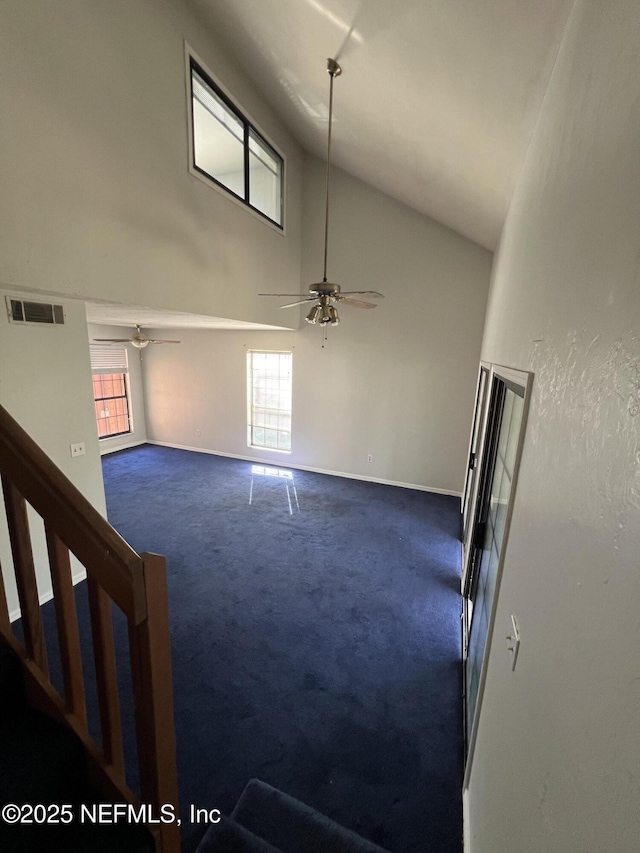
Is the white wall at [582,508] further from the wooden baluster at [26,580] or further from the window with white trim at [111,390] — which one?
the window with white trim at [111,390]

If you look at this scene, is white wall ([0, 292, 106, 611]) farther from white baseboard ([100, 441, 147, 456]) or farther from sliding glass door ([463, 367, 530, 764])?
white baseboard ([100, 441, 147, 456])

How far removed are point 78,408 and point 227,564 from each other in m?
1.99

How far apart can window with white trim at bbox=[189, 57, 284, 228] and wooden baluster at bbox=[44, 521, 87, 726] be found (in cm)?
353

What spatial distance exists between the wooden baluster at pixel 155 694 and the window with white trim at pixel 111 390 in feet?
22.4

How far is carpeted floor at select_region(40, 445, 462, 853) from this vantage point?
182 centimetres

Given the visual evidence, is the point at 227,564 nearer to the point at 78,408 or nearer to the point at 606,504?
the point at 78,408

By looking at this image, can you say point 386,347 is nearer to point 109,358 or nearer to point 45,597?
point 45,597

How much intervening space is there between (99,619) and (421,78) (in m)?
3.15

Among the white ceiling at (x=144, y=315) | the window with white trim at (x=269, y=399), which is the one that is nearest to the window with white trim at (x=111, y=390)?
the white ceiling at (x=144, y=315)

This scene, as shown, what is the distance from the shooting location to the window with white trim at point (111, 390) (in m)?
6.77

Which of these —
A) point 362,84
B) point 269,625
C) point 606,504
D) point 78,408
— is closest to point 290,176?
point 362,84

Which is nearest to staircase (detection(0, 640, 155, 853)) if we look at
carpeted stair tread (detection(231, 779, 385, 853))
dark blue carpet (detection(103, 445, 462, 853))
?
carpeted stair tread (detection(231, 779, 385, 853))

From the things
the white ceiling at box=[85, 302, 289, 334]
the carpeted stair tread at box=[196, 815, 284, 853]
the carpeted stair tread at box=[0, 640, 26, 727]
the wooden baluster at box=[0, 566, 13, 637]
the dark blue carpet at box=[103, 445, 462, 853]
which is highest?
the white ceiling at box=[85, 302, 289, 334]

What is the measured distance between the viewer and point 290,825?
5.29 feet
